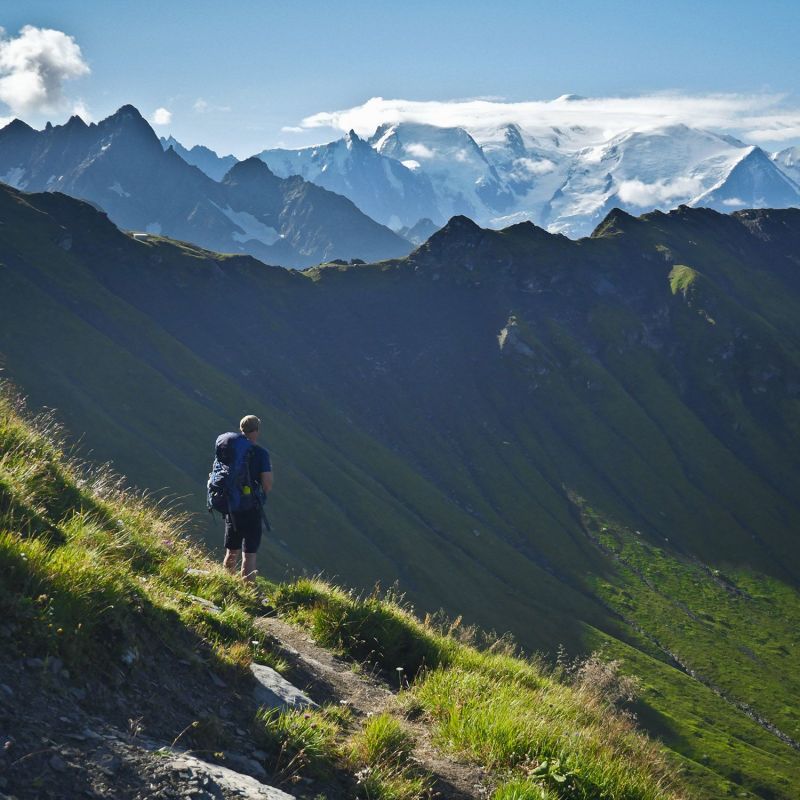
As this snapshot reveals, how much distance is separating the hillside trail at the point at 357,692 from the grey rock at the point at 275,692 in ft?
1.47

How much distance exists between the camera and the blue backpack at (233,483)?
45.9ft

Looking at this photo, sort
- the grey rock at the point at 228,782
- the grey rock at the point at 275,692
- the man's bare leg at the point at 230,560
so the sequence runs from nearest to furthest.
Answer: the grey rock at the point at 228,782, the grey rock at the point at 275,692, the man's bare leg at the point at 230,560

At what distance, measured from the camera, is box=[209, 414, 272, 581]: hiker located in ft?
45.9

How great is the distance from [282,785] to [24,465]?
584 centimetres

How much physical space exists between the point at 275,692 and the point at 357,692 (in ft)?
5.62

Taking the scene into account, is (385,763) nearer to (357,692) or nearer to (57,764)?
(357,692)

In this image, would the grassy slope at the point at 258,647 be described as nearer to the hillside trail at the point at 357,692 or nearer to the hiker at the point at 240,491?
the hillside trail at the point at 357,692

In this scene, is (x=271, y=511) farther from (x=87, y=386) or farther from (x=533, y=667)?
(x=533, y=667)

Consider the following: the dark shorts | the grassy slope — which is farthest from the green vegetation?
the dark shorts

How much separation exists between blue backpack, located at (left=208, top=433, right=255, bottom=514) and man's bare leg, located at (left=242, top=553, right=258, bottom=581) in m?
0.91

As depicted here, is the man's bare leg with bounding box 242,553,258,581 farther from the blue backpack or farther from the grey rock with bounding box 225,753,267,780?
the grey rock with bounding box 225,753,267,780

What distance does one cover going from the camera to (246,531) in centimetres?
1416

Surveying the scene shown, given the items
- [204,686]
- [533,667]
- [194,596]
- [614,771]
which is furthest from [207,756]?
[533,667]

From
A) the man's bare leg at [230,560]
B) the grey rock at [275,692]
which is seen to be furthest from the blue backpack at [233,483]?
the grey rock at [275,692]
